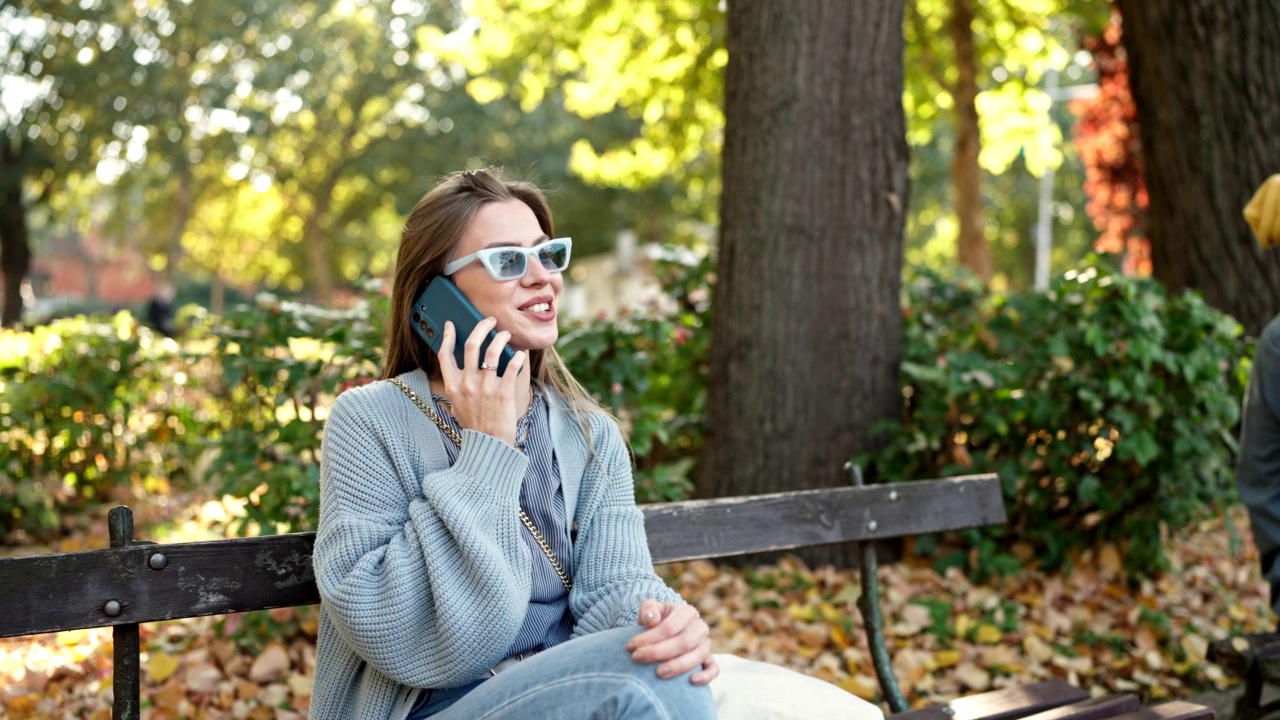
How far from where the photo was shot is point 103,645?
14.3 ft

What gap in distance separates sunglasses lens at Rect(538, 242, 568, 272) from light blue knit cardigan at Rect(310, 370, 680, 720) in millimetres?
380

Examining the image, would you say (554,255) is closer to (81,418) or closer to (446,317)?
(446,317)

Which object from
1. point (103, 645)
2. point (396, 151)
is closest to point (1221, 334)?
point (103, 645)

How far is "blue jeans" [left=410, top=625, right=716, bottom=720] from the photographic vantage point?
2127 mm

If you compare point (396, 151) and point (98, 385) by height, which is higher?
point (396, 151)

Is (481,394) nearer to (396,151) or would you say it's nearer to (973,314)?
(973,314)

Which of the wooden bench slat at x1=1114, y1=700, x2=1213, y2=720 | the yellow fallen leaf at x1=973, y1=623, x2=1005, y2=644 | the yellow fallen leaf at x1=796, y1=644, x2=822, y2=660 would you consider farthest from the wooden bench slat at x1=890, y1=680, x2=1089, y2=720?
the yellow fallen leaf at x1=973, y1=623, x2=1005, y2=644

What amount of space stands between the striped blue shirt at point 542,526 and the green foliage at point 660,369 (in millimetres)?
1301

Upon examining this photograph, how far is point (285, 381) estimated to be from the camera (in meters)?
4.33

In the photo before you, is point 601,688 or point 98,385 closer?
point 601,688

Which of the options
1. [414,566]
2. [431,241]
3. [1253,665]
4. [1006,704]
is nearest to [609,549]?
[414,566]

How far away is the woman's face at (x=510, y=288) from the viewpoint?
8.38 ft

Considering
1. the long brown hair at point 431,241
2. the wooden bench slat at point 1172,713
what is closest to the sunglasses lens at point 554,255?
the long brown hair at point 431,241

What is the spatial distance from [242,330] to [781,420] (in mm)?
2315
